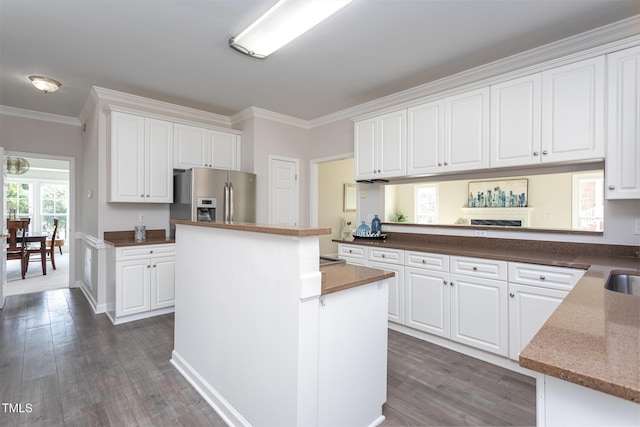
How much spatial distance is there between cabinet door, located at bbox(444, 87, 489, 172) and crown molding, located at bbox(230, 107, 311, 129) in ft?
7.87

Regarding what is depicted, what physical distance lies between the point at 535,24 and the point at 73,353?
4.48m

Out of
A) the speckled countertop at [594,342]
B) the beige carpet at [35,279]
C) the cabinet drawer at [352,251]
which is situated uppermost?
the speckled countertop at [594,342]

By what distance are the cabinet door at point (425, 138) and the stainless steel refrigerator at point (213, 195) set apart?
2.12m

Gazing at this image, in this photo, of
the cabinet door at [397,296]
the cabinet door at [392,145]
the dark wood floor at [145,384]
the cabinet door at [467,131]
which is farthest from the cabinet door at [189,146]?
the cabinet door at [467,131]

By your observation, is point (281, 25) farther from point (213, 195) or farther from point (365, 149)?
point (213, 195)

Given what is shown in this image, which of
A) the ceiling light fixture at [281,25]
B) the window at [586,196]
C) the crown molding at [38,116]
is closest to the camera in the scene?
the ceiling light fixture at [281,25]

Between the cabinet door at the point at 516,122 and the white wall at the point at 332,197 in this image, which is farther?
the white wall at the point at 332,197

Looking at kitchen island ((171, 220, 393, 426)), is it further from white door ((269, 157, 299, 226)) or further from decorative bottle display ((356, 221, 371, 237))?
white door ((269, 157, 299, 226))

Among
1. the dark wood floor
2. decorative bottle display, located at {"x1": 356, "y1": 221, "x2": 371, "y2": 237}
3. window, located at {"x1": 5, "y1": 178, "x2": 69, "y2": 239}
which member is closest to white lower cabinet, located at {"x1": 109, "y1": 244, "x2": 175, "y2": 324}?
the dark wood floor

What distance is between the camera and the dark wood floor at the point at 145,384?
1.86 meters

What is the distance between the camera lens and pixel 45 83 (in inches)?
129

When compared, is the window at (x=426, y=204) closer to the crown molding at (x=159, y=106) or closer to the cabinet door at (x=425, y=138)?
the cabinet door at (x=425, y=138)

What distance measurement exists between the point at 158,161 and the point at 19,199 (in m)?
7.85

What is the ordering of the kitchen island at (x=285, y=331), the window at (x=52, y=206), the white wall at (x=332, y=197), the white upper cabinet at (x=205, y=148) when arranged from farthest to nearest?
the window at (x=52, y=206) → the white wall at (x=332, y=197) → the white upper cabinet at (x=205, y=148) → the kitchen island at (x=285, y=331)
